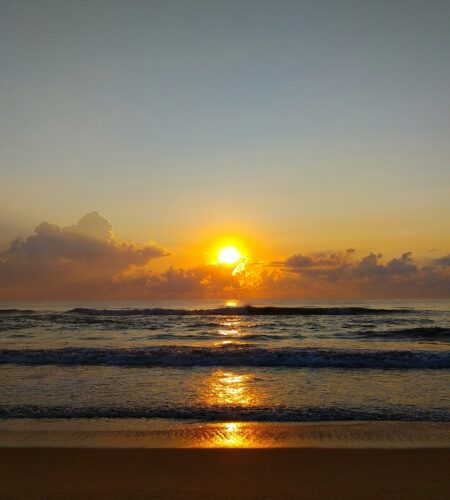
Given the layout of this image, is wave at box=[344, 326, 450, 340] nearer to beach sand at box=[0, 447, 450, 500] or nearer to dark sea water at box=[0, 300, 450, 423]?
dark sea water at box=[0, 300, 450, 423]

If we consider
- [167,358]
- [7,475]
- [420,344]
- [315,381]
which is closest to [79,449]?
[7,475]

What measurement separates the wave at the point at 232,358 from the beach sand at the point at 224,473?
9306 millimetres

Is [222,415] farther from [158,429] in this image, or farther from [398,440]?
[398,440]

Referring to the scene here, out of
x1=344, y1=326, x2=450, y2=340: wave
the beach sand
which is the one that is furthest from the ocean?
x1=344, y1=326, x2=450, y2=340: wave

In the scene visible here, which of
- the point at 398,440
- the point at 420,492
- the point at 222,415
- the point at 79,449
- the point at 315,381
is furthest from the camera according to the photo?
the point at 315,381

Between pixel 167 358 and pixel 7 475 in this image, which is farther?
pixel 167 358

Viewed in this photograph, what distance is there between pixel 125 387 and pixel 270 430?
5034 millimetres

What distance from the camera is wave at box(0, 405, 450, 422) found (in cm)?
866

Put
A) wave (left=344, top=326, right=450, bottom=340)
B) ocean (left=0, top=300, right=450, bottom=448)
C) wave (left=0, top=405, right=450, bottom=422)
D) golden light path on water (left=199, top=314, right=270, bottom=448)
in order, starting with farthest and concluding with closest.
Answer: wave (left=344, top=326, right=450, bottom=340) < ocean (left=0, top=300, right=450, bottom=448) < wave (left=0, top=405, right=450, bottom=422) < golden light path on water (left=199, top=314, right=270, bottom=448)

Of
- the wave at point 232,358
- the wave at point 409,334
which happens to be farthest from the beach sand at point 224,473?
the wave at point 409,334

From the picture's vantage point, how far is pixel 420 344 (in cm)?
2334

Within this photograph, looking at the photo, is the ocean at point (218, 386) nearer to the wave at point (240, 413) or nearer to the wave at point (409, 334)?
the wave at point (240, 413)

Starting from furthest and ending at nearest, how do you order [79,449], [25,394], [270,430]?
1. [25,394]
2. [270,430]
3. [79,449]

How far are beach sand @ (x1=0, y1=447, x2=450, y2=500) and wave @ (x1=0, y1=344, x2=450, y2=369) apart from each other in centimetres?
931
